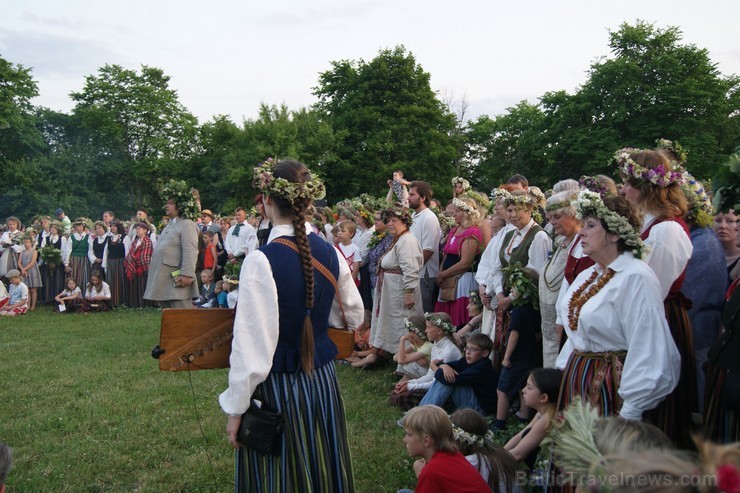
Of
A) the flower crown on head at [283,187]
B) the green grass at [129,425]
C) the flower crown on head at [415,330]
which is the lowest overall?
the green grass at [129,425]

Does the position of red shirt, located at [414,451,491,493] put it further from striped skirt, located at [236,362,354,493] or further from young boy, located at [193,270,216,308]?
young boy, located at [193,270,216,308]

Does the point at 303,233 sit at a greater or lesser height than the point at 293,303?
greater

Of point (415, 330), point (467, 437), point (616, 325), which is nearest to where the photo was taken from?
point (616, 325)

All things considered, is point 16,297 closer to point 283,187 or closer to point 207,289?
point 207,289

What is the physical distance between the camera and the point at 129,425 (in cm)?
562

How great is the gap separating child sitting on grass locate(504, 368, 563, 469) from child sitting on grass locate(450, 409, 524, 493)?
175 millimetres

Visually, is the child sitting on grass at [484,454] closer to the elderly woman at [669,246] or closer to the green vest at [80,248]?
the elderly woman at [669,246]

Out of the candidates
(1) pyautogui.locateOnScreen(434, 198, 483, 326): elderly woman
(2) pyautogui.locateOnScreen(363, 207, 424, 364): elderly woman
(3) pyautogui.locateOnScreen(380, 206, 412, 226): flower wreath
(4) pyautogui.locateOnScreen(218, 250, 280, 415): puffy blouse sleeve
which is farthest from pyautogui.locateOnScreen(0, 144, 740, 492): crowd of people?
(3) pyautogui.locateOnScreen(380, 206, 412, 226): flower wreath

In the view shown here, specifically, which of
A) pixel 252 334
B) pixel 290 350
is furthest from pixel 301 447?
pixel 252 334

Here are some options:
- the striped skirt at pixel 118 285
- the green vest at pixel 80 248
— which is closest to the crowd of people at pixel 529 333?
the striped skirt at pixel 118 285

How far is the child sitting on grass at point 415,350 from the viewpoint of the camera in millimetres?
6421

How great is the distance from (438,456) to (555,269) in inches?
81.3

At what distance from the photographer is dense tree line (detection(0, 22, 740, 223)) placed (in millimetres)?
29625

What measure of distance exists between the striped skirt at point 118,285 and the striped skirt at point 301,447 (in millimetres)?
11826
